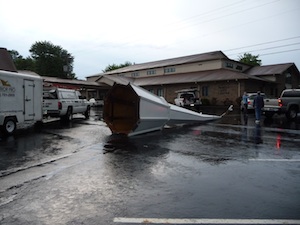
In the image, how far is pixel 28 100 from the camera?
42.8 feet

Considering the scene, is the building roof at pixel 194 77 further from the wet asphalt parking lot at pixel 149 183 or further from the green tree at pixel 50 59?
the green tree at pixel 50 59

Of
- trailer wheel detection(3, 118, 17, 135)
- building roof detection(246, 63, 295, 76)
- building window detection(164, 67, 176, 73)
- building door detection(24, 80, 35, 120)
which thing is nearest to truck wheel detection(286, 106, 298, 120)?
building door detection(24, 80, 35, 120)

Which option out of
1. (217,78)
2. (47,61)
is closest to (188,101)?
(217,78)

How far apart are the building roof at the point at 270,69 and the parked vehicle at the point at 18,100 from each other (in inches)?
1323

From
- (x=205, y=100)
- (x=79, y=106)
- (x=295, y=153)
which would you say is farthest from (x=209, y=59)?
(x=295, y=153)

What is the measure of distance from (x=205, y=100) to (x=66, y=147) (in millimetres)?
29396

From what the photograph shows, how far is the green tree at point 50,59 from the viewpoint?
74750 mm

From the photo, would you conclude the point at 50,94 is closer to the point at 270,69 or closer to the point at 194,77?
the point at 194,77

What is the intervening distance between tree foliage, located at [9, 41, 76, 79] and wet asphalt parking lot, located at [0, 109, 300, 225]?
66436 mm

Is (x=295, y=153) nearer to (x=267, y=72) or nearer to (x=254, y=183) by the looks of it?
(x=254, y=183)

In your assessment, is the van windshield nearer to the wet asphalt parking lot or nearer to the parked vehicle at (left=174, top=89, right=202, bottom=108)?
the wet asphalt parking lot

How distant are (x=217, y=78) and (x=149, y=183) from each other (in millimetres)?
31538

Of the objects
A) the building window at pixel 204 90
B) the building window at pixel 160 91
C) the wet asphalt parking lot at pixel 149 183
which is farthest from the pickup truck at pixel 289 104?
the building window at pixel 160 91

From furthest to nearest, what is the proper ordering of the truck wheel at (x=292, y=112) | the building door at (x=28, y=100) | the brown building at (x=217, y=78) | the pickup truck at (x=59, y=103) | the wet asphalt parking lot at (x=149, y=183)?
1. the brown building at (x=217, y=78)
2. the truck wheel at (x=292, y=112)
3. the pickup truck at (x=59, y=103)
4. the building door at (x=28, y=100)
5. the wet asphalt parking lot at (x=149, y=183)
